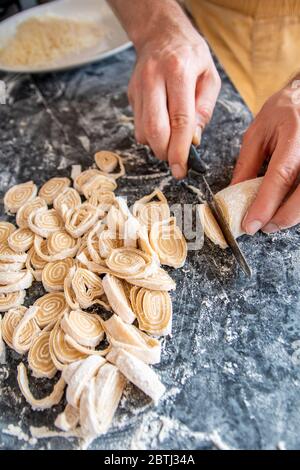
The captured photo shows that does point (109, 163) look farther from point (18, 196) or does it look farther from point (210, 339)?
point (210, 339)

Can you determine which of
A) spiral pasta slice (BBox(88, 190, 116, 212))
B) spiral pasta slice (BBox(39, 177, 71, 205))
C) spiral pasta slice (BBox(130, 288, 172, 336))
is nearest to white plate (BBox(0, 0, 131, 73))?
spiral pasta slice (BBox(39, 177, 71, 205))

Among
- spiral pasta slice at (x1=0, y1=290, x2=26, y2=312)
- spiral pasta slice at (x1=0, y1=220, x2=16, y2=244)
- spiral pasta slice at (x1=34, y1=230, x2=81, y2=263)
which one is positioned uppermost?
spiral pasta slice at (x1=0, y1=220, x2=16, y2=244)

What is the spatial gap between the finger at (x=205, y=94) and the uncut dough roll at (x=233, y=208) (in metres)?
0.28

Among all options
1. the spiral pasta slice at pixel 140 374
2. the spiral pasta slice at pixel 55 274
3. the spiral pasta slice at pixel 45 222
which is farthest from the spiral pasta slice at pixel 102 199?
the spiral pasta slice at pixel 140 374

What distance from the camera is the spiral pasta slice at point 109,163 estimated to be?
1.72 m

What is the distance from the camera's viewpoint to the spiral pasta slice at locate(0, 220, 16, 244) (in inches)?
60.9

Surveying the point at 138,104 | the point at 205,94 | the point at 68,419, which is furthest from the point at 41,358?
the point at 205,94

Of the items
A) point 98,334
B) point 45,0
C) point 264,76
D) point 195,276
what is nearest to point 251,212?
point 195,276

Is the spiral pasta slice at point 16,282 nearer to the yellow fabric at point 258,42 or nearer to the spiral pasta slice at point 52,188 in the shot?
the spiral pasta slice at point 52,188

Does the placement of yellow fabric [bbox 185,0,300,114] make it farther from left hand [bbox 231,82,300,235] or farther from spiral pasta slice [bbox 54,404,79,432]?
spiral pasta slice [bbox 54,404,79,432]

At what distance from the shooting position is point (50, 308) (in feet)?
4.41

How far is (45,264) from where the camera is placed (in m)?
1.44

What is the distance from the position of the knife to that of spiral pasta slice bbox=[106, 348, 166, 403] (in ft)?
1.40

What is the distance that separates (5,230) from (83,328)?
1.70ft
